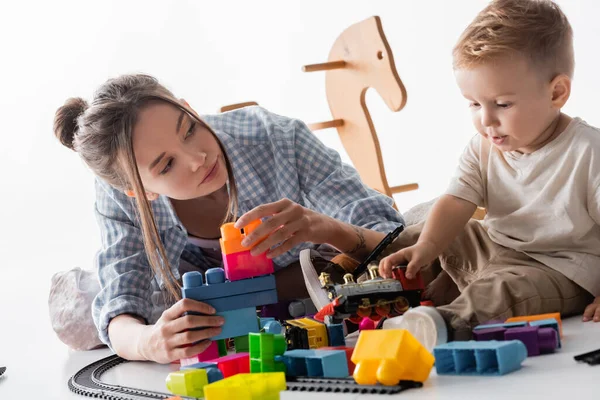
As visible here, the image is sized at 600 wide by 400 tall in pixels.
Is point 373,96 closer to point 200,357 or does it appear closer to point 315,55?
point 315,55

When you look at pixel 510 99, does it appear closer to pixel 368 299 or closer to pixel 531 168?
pixel 531 168

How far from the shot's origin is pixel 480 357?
0.98 m

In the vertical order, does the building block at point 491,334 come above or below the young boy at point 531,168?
below

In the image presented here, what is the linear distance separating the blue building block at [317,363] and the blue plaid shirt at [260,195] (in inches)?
24.4

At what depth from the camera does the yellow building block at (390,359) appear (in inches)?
37.3

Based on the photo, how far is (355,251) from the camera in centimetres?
157

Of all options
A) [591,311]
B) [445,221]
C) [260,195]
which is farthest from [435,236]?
[260,195]

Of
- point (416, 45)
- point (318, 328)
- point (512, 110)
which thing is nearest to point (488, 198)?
point (512, 110)

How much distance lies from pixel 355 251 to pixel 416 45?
2.07 m

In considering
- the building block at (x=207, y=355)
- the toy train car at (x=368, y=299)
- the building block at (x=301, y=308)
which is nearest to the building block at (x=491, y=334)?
the toy train car at (x=368, y=299)

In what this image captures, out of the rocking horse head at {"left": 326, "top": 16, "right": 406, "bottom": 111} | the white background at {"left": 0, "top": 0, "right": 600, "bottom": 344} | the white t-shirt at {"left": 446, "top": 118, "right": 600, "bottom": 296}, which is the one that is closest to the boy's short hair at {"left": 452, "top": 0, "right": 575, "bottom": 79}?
the white t-shirt at {"left": 446, "top": 118, "right": 600, "bottom": 296}

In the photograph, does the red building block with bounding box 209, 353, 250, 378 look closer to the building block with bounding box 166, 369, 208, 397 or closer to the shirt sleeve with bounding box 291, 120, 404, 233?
the building block with bounding box 166, 369, 208, 397

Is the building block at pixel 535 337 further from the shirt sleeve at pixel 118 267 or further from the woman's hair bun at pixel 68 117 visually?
the woman's hair bun at pixel 68 117

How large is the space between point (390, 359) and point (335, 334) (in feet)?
1.00
